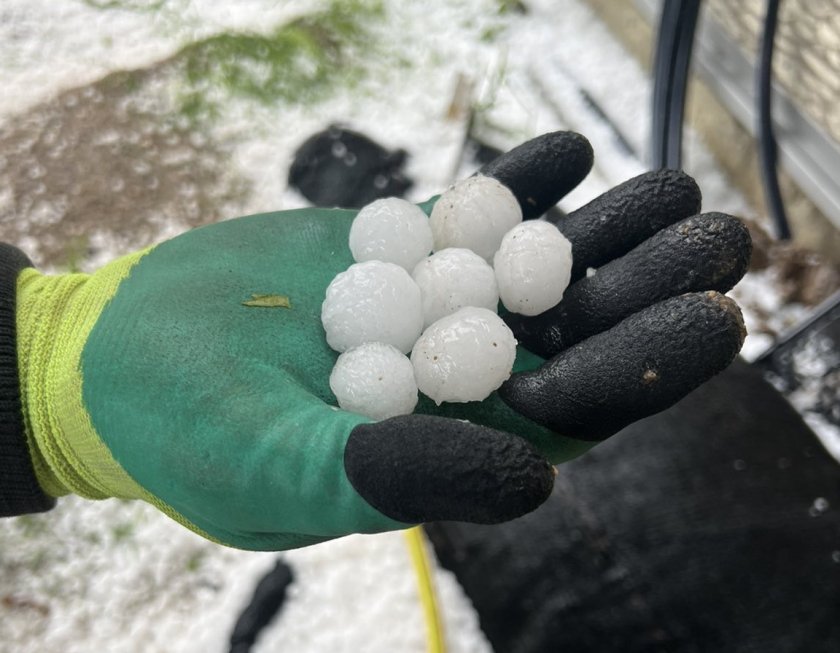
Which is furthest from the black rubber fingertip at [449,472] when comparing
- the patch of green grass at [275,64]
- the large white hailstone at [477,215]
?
the patch of green grass at [275,64]

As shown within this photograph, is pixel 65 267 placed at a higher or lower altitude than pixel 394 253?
lower

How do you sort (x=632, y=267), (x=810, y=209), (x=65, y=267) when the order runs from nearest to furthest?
(x=632, y=267) → (x=65, y=267) → (x=810, y=209)

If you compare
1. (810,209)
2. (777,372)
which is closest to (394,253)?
(777,372)

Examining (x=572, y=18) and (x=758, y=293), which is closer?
(x=758, y=293)

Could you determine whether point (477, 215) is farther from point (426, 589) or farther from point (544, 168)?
point (426, 589)

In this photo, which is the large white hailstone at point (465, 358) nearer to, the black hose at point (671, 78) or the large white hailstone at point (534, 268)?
the large white hailstone at point (534, 268)

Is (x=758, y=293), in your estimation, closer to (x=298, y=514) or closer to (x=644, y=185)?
(x=644, y=185)
